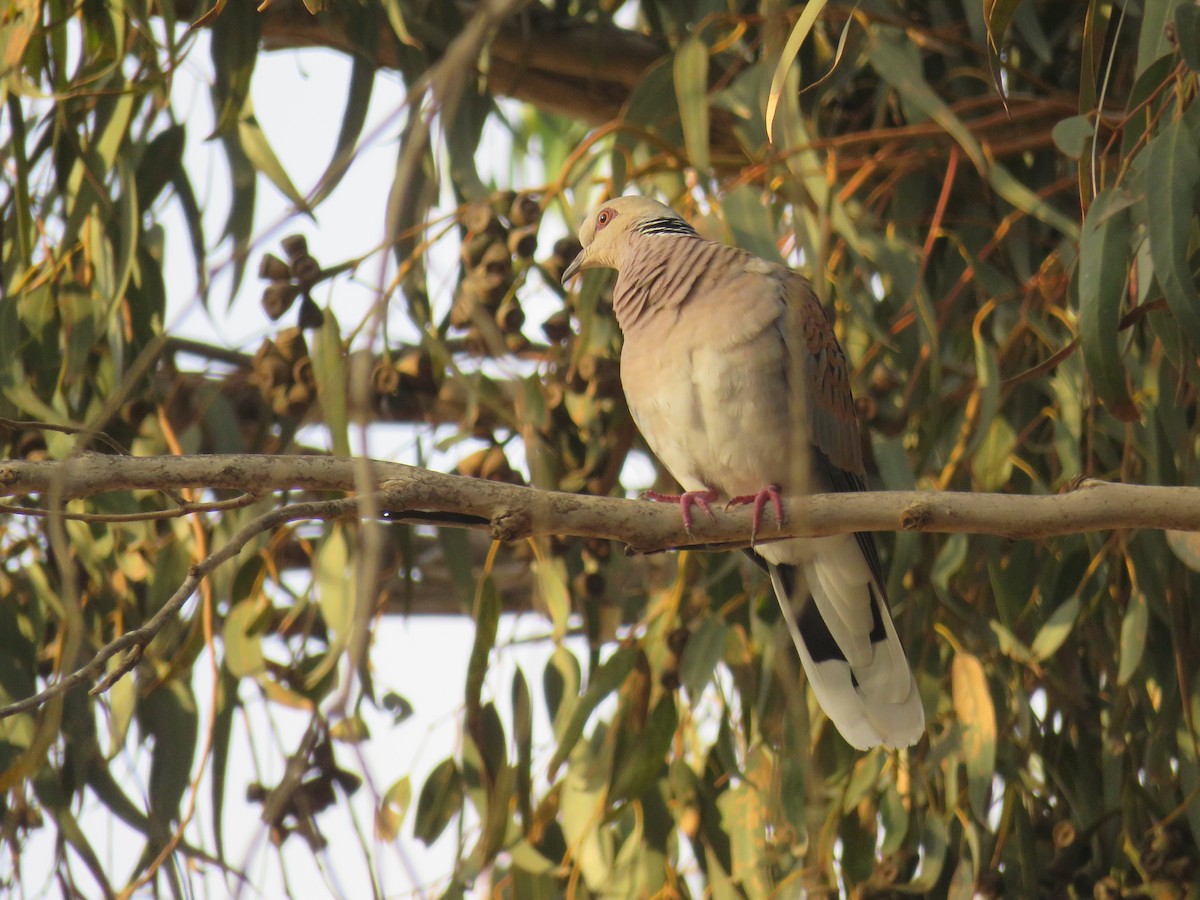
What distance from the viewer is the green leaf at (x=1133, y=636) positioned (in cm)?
229

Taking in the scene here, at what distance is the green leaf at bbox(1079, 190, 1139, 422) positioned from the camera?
74.1 inches

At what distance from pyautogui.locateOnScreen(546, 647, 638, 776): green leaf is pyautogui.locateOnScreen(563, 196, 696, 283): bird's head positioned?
0.84 meters

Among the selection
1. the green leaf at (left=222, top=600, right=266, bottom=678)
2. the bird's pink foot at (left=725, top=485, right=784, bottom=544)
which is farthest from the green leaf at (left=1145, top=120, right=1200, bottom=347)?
the green leaf at (left=222, top=600, right=266, bottom=678)

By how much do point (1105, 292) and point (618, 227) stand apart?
3.94 ft

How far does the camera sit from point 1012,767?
247cm

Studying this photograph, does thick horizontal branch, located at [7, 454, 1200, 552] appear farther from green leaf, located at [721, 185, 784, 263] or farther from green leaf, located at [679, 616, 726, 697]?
green leaf, located at [721, 185, 784, 263]

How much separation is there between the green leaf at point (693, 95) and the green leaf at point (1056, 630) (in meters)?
1.01

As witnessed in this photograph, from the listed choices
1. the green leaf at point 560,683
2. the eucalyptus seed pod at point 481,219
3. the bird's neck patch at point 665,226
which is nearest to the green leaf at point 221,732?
the green leaf at point 560,683

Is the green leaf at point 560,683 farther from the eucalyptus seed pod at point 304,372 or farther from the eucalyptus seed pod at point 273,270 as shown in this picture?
the eucalyptus seed pod at point 273,270

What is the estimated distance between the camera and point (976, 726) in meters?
2.36

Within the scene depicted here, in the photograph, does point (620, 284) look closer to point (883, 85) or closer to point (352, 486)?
point (883, 85)

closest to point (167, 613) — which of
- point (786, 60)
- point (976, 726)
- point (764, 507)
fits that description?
point (786, 60)

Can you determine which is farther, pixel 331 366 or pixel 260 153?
pixel 260 153

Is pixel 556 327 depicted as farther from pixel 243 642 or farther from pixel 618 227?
pixel 243 642
